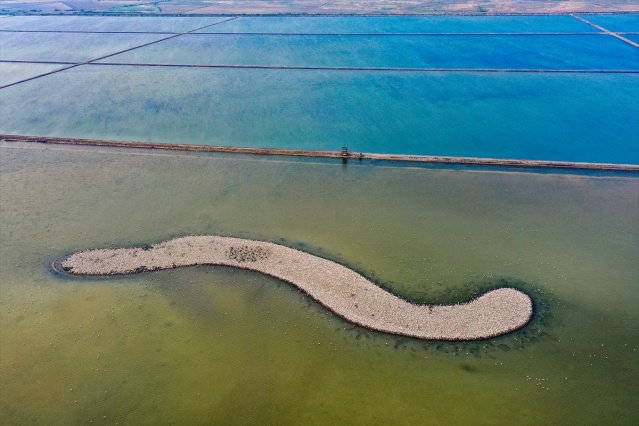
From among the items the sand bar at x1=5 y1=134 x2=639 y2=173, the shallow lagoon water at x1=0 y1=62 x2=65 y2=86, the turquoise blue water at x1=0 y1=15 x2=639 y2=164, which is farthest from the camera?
the shallow lagoon water at x1=0 y1=62 x2=65 y2=86

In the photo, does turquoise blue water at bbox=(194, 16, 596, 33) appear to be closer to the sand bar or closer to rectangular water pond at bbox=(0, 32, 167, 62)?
rectangular water pond at bbox=(0, 32, 167, 62)

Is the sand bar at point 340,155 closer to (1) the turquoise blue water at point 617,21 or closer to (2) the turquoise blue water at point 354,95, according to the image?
(2) the turquoise blue water at point 354,95

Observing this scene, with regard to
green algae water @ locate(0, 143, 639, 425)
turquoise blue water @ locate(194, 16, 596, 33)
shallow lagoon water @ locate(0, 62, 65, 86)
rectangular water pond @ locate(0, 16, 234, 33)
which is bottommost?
green algae water @ locate(0, 143, 639, 425)

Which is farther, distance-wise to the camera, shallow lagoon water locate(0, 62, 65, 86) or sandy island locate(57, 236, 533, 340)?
shallow lagoon water locate(0, 62, 65, 86)

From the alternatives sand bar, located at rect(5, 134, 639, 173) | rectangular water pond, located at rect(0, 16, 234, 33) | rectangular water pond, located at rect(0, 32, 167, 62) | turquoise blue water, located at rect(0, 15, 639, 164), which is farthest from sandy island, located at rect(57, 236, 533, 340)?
rectangular water pond, located at rect(0, 16, 234, 33)

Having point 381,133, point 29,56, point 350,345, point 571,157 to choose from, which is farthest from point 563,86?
point 29,56

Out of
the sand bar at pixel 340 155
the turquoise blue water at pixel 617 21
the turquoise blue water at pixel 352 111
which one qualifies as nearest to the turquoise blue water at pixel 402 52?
the turquoise blue water at pixel 352 111

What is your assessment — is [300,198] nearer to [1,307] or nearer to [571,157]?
[1,307]
